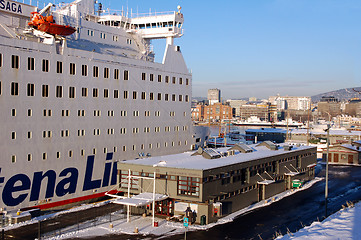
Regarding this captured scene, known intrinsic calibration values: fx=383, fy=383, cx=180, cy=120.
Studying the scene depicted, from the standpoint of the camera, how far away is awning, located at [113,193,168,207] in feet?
95.7

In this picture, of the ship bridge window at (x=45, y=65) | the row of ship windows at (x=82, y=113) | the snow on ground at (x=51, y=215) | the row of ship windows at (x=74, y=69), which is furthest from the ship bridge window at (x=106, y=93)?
the snow on ground at (x=51, y=215)

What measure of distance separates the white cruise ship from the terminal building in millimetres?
4183

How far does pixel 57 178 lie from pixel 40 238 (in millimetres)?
7372

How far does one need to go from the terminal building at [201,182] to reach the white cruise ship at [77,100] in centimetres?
418

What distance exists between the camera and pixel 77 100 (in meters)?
Answer: 34.2

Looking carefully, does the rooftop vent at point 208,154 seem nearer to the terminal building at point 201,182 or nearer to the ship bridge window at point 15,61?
the terminal building at point 201,182

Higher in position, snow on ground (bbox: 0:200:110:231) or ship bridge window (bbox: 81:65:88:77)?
ship bridge window (bbox: 81:65:88:77)

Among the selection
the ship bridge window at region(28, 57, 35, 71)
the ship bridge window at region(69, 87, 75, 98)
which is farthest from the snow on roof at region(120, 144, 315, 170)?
the ship bridge window at region(28, 57, 35, 71)

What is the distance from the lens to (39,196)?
31.1m

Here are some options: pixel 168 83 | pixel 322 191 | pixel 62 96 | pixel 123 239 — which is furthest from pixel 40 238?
pixel 322 191

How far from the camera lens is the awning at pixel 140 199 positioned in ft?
95.7

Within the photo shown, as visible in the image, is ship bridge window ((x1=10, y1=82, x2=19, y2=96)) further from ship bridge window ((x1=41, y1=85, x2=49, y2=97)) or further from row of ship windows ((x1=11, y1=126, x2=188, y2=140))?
row of ship windows ((x1=11, y1=126, x2=188, y2=140))

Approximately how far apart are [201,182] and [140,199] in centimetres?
507

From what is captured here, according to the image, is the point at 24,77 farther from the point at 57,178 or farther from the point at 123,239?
the point at 123,239
